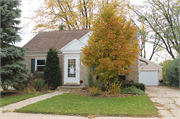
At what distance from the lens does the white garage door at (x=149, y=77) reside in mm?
19453

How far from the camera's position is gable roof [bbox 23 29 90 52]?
1486cm

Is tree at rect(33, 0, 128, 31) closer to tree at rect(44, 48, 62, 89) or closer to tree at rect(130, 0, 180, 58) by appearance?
tree at rect(130, 0, 180, 58)

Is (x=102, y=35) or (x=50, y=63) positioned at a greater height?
(x=102, y=35)

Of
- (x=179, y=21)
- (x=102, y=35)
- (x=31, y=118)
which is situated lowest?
(x=31, y=118)

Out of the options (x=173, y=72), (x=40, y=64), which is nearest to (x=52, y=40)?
(x=40, y=64)

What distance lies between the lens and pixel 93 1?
968 inches

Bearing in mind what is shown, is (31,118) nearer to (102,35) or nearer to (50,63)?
(102,35)

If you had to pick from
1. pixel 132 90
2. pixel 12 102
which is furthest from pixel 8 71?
pixel 132 90

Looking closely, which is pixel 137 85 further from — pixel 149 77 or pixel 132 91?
pixel 149 77

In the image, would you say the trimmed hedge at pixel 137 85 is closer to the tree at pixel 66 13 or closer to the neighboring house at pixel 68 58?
the neighboring house at pixel 68 58

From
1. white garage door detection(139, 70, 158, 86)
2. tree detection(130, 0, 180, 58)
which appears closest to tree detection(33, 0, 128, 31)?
Result: tree detection(130, 0, 180, 58)

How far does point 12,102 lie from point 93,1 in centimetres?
2014

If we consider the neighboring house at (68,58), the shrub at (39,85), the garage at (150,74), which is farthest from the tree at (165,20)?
the shrub at (39,85)

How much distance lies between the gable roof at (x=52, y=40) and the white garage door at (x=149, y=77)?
29.6 feet
